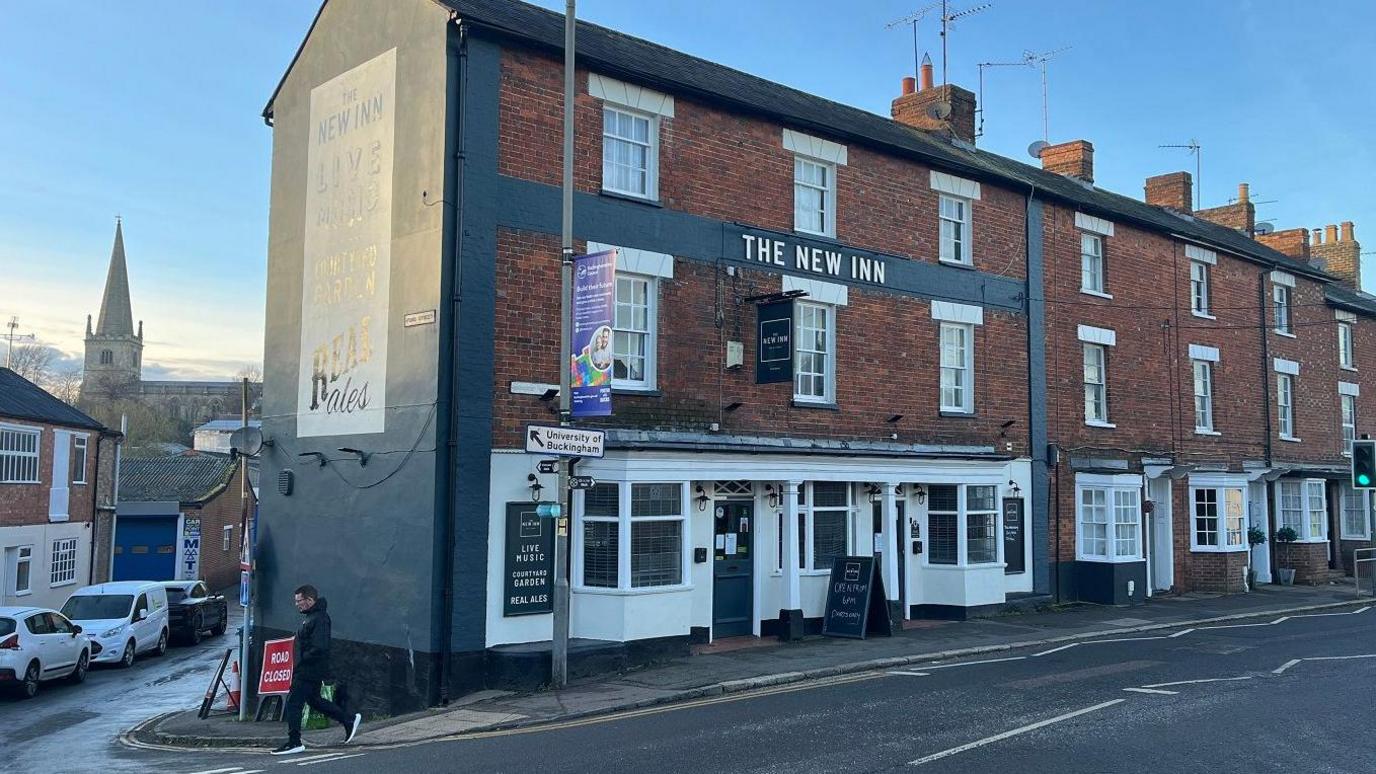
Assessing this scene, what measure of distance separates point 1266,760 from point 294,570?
1455cm

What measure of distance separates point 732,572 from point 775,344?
381 cm

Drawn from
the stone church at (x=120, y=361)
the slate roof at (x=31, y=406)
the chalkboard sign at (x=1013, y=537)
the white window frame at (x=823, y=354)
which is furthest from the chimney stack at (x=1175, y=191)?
the stone church at (x=120, y=361)

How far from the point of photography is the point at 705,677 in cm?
1480

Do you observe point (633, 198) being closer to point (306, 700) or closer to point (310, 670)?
point (310, 670)

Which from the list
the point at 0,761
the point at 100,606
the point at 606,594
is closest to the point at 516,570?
the point at 606,594

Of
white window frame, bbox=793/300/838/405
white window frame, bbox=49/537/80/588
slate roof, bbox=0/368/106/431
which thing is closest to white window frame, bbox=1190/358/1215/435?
white window frame, bbox=793/300/838/405

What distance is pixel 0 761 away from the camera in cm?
1366

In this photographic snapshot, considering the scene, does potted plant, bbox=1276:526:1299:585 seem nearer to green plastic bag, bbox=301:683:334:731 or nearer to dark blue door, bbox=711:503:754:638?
dark blue door, bbox=711:503:754:638

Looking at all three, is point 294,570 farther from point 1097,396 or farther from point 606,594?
point 1097,396

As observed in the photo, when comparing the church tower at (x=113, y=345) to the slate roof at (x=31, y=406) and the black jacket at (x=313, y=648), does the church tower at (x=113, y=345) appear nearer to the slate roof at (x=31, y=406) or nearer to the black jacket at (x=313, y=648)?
the slate roof at (x=31, y=406)

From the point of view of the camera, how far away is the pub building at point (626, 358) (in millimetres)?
15586

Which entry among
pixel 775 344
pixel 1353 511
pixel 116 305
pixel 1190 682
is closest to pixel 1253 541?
pixel 1353 511

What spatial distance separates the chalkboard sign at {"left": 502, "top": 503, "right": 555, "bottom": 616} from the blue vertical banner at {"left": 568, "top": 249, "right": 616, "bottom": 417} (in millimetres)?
2205

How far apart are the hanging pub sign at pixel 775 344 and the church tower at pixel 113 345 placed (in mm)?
129372
